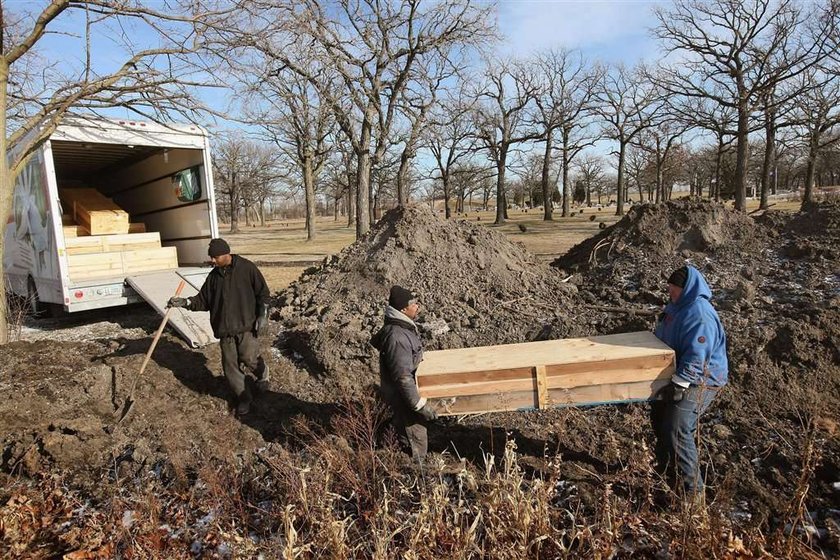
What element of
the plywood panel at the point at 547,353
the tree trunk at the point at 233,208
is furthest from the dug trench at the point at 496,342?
the tree trunk at the point at 233,208

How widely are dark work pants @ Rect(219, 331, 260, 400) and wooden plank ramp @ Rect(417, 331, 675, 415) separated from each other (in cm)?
251

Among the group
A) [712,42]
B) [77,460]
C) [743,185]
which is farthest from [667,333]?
[712,42]

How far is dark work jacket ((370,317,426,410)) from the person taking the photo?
11.9 ft

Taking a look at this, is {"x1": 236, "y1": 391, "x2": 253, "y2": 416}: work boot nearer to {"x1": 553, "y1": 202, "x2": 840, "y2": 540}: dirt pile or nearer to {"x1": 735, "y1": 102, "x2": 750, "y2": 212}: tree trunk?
{"x1": 553, "y1": 202, "x2": 840, "y2": 540}: dirt pile

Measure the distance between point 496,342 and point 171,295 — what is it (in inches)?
196

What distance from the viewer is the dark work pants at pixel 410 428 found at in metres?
3.90

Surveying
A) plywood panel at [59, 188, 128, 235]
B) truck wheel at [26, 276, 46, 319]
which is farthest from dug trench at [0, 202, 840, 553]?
plywood panel at [59, 188, 128, 235]

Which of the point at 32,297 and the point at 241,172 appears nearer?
the point at 32,297

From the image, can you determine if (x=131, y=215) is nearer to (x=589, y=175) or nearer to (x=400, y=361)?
(x=400, y=361)

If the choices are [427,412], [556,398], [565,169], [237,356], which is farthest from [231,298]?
[565,169]

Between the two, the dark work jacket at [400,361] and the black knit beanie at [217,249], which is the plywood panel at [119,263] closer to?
the black knit beanie at [217,249]

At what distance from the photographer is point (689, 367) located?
3.35 m

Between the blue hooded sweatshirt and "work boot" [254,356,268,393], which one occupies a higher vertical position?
the blue hooded sweatshirt

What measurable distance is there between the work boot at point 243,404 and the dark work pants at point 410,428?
2.11 m
